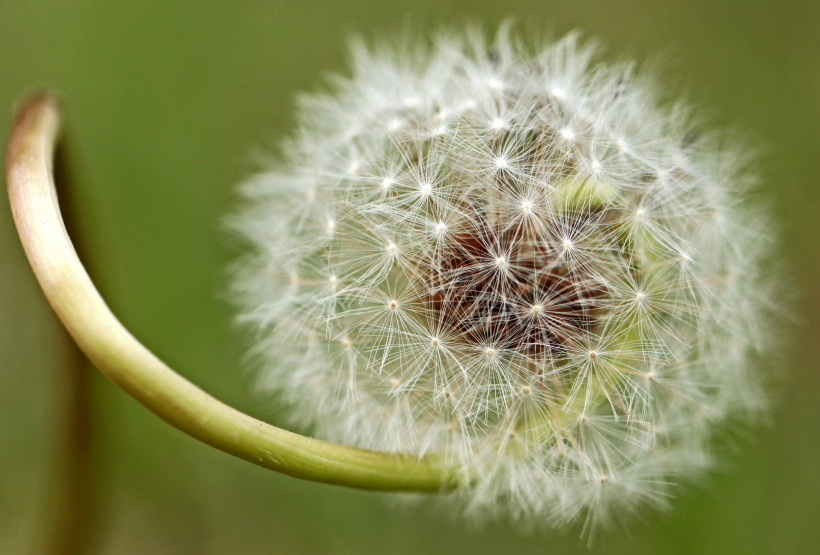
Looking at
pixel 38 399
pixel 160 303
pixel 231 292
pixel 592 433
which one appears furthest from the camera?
pixel 160 303

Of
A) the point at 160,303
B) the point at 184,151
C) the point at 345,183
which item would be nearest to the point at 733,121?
the point at 345,183

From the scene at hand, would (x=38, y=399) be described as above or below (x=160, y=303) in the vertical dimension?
below

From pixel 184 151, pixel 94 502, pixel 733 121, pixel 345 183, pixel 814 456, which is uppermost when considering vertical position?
pixel 733 121

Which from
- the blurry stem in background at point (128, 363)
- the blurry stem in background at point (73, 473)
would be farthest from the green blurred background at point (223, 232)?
the blurry stem in background at point (128, 363)

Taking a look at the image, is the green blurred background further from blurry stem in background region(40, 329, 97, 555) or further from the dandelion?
the dandelion

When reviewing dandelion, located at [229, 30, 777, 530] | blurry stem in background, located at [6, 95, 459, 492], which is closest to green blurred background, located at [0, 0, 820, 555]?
dandelion, located at [229, 30, 777, 530]

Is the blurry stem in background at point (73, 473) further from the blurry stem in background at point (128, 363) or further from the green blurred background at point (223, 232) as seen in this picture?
the blurry stem in background at point (128, 363)

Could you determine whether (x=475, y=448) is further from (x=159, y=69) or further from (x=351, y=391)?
(x=159, y=69)
